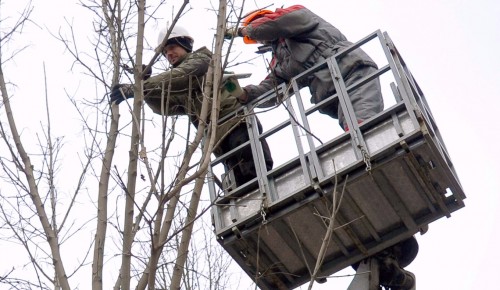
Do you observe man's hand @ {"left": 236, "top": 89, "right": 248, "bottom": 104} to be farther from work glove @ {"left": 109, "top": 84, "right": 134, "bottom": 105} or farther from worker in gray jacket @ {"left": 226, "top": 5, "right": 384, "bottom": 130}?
work glove @ {"left": 109, "top": 84, "right": 134, "bottom": 105}

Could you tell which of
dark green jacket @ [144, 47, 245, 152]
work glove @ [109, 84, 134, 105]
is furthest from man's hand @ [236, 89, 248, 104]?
work glove @ [109, 84, 134, 105]

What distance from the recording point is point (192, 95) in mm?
8070

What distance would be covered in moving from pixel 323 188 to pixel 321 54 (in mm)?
1510

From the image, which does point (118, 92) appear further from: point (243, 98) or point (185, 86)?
point (243, 98)

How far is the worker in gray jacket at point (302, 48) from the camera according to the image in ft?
25.8

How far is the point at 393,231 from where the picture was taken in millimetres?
7746

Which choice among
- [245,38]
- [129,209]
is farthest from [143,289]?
[245,38]

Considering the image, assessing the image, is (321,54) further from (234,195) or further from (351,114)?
(234,195)

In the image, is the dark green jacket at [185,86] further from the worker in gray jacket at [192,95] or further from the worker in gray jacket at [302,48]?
the worker in gray jacket at [302,48]

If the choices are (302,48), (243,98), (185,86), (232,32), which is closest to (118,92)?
(185,86)

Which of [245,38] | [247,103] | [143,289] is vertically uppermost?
[245,38]

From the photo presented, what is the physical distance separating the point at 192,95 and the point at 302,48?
110cm

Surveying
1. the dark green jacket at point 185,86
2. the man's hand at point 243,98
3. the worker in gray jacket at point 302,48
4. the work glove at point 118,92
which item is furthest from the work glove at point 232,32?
the work glove at point 118,92

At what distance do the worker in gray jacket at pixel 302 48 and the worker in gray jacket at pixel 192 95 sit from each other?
0.32 metres
